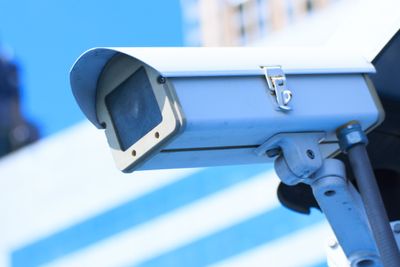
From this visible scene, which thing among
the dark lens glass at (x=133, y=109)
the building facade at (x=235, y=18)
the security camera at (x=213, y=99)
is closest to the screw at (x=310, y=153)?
the security camera at (x=213, y=99)

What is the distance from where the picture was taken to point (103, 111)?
154 centimetres

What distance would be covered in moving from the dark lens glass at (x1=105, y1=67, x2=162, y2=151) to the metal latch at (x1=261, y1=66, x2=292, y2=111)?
0.50 feet

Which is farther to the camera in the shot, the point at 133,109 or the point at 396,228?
the point at 396,228

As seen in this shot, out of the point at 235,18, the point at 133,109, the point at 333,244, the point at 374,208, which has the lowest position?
→ the point at 235,18

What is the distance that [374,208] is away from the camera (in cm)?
147

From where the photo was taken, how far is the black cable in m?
1.45

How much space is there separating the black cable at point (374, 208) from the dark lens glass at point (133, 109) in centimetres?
27

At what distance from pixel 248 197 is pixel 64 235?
2017mm

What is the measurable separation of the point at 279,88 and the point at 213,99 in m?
0.09

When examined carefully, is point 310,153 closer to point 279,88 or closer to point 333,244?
point 279,88

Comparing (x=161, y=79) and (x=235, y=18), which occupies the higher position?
(x=161, y=79)

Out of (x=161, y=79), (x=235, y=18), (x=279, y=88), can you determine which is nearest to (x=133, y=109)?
(x=161, y=79)

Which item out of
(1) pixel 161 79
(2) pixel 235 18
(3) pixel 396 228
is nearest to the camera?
(1) pixel 161 79

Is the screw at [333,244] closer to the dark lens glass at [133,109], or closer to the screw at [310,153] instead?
the screw at [310,153]
